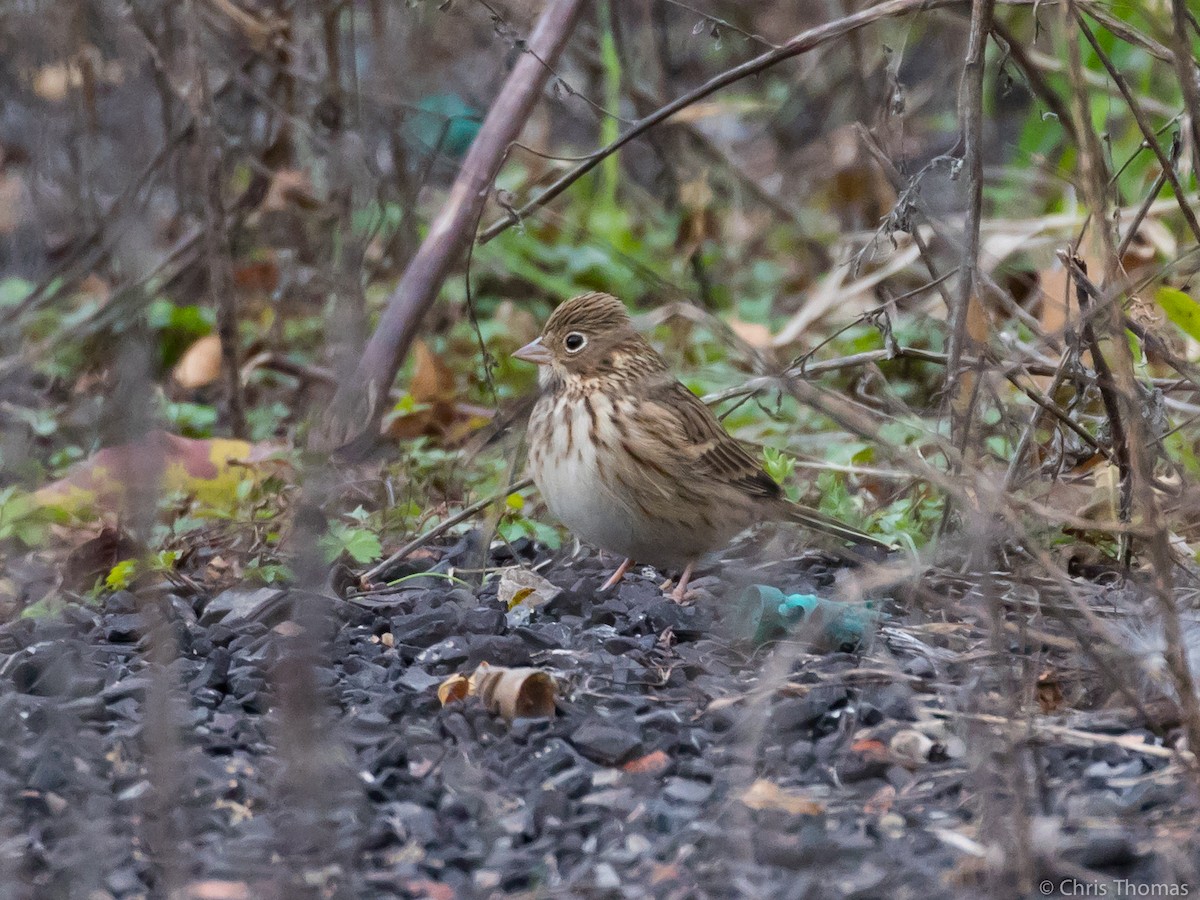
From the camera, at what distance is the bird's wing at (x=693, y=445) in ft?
14.3

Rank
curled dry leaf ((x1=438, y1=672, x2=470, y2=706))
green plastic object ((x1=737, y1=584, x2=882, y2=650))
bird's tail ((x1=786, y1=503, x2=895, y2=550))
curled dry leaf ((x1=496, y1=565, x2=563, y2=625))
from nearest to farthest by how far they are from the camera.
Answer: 1. curled dry leaf ((x1=438, y1=672, x2=470, y2=706))
2. green plastic object ((x1=737, y1=584, x2=882, y2=650))
3. curled dry leaf ((x1=496, y1=565, x2=563, y2=625))
4. bird's tail ((x1=786, y1=503, x2=895, y2=550))

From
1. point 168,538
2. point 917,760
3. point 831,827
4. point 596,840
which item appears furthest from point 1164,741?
point 168,538

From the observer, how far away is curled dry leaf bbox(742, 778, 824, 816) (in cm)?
283

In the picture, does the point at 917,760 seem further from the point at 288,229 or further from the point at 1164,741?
the point at 288,229

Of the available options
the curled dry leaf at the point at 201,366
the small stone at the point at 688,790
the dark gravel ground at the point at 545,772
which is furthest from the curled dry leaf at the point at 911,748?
the curled dry leaf at the point at 201,366

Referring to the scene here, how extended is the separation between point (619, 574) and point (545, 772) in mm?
1362

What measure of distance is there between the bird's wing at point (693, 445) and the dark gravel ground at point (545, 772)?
62cm

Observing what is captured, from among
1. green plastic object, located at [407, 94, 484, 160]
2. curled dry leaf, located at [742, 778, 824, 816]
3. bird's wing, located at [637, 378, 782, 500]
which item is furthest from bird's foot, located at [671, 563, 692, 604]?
green plastic object, located at [407, 94, 484, 160]

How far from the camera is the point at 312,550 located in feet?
6.43

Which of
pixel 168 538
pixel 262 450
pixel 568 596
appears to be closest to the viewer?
pixel 568 596

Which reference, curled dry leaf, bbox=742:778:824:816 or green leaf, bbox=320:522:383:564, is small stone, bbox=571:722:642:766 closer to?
curled dry leaf, bbox=742:778:824:816

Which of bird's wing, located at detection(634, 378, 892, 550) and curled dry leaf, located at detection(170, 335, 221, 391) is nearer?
bird's wing, located at detection(634, 378, 892, 550)

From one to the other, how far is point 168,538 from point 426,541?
839 mm

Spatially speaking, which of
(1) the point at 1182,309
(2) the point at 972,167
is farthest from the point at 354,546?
(1) the point at 1182,309
